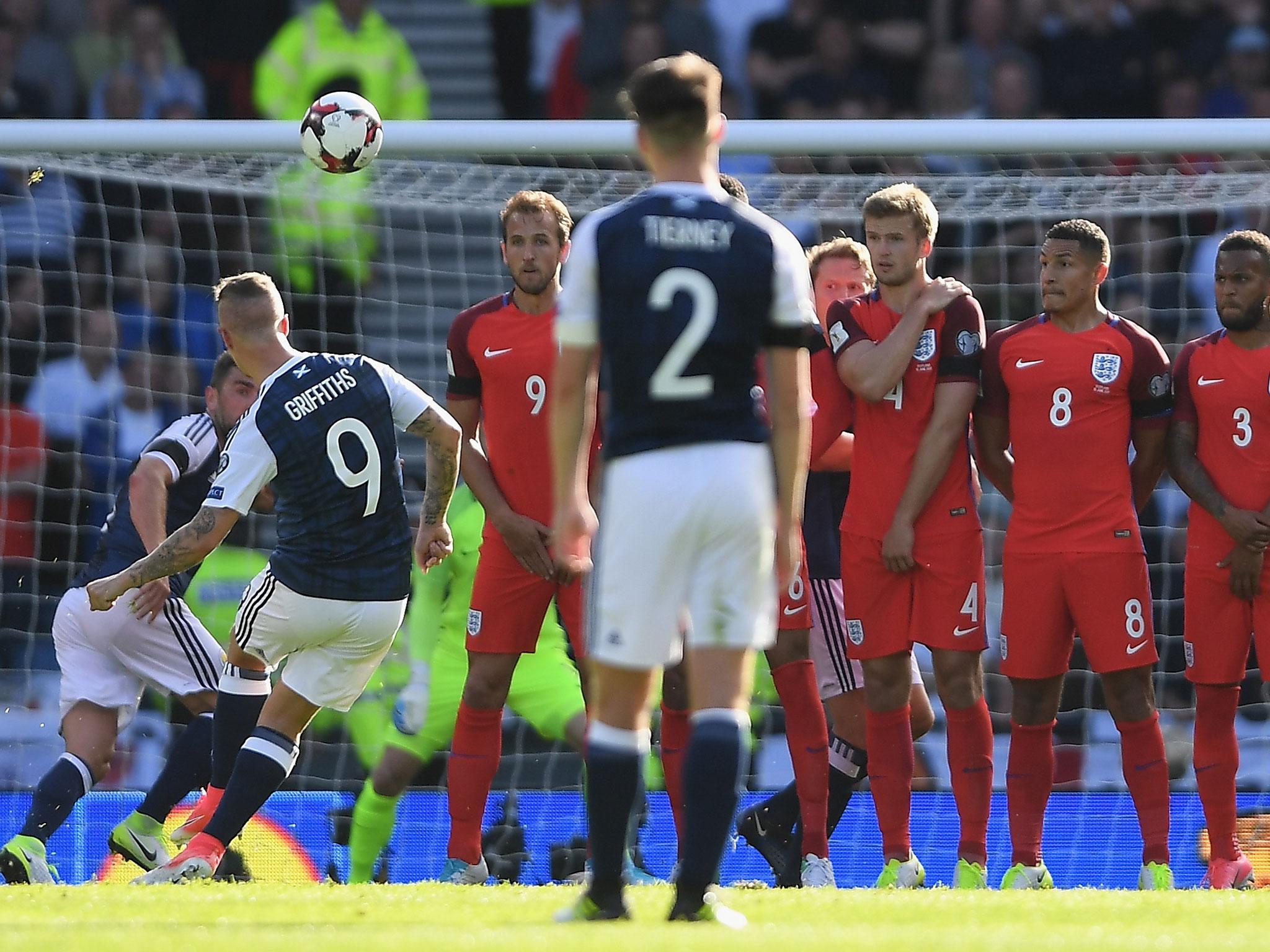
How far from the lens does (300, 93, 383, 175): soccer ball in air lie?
690 cm

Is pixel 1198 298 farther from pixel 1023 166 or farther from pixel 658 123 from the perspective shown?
pixel 658 123

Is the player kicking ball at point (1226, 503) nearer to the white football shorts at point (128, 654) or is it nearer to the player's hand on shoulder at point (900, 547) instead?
the player's hand on shoulder at point (900, 547)

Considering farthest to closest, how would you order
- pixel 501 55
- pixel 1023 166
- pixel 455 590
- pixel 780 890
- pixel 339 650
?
pixel 501 55, pixel 1023 166, pixel 455 590, pixel 339 650, pixel 780 890

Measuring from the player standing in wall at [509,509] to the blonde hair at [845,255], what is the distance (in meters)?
1.07

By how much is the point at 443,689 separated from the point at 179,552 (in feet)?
6.33

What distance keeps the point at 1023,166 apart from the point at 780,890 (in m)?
5.07

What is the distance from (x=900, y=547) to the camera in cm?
625

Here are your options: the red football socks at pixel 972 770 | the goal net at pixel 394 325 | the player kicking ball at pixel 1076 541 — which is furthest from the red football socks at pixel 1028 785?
the goal net at pixel 394 325

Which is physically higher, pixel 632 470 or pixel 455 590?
pixel 632 470

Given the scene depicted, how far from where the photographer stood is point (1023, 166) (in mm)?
9453

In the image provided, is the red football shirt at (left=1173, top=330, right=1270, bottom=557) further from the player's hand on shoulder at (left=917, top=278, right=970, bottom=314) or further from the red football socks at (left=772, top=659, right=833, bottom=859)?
the red football socks at (left=772, top=659, right=833, bottom=859)

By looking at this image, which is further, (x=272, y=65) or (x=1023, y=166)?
(x=272, y=65)

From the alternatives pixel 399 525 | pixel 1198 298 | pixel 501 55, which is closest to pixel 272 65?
pixel 501 55

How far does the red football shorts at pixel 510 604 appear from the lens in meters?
6.55
